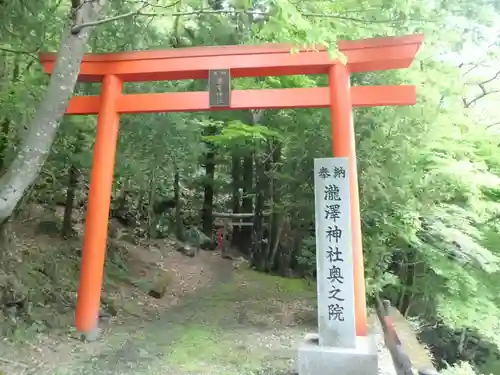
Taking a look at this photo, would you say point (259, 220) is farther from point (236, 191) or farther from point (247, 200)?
point (247, 200)

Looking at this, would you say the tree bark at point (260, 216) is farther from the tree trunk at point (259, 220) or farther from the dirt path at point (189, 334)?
the dirt path at point (189, 334)

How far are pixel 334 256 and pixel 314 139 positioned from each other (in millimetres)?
3231

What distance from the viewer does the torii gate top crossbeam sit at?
19.1 ft

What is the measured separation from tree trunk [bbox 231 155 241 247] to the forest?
2858 mm

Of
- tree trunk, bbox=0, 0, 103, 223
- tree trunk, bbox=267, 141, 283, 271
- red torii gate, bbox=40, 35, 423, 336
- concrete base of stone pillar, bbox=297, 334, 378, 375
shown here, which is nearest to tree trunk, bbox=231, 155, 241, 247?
tree trunk, bbox=267, 141, 283, 271

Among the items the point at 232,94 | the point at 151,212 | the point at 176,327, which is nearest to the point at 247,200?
the point at 151,212

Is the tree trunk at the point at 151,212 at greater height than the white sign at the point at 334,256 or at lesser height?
greater

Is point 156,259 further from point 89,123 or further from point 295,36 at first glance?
point 295,36

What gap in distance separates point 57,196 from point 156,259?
2.72 m

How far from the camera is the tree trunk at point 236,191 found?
14.2 meters

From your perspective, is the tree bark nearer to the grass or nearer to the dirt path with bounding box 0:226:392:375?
the dirt path with bounding box 0:226:392:375

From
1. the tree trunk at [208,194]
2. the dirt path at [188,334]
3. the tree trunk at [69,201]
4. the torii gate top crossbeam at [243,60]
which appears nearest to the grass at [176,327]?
the dirt path at [188,334]

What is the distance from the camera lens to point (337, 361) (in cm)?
449

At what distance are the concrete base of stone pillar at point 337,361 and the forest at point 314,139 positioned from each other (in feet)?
4.95
